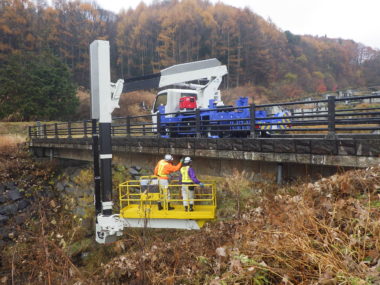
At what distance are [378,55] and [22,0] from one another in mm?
87033

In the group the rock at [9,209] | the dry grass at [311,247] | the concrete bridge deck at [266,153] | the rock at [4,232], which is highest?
the concrete bridge deck at [266,153]

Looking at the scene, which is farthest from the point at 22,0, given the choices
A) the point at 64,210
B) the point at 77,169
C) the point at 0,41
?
the point at 64,210

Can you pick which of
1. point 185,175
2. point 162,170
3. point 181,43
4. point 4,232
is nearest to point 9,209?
point 4,232

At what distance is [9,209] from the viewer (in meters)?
14.6

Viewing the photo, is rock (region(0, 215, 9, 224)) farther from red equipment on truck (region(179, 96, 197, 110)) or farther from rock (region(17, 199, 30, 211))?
red equipment on truck (region(179, 96, 197, 110))

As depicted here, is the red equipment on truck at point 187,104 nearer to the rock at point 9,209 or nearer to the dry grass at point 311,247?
the dry grass at point 311,247

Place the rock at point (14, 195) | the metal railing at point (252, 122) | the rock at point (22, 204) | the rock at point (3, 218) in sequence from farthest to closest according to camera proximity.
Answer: the rock at point (14, 195), the rock at point (22, 204), the rock at point (3, 218), the metal railing at point (252, 122)

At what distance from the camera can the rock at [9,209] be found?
565 inches

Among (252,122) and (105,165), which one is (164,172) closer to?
(105,165)

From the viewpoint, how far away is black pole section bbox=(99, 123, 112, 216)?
6078mm

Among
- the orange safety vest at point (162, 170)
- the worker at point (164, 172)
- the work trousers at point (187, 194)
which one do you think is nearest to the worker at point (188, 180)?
the work trousers at point (187, 194)

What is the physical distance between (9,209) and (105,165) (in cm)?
1181

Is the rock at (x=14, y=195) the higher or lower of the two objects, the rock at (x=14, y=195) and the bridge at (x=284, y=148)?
the lower

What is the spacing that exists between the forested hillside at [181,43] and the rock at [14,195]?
1547 inches
